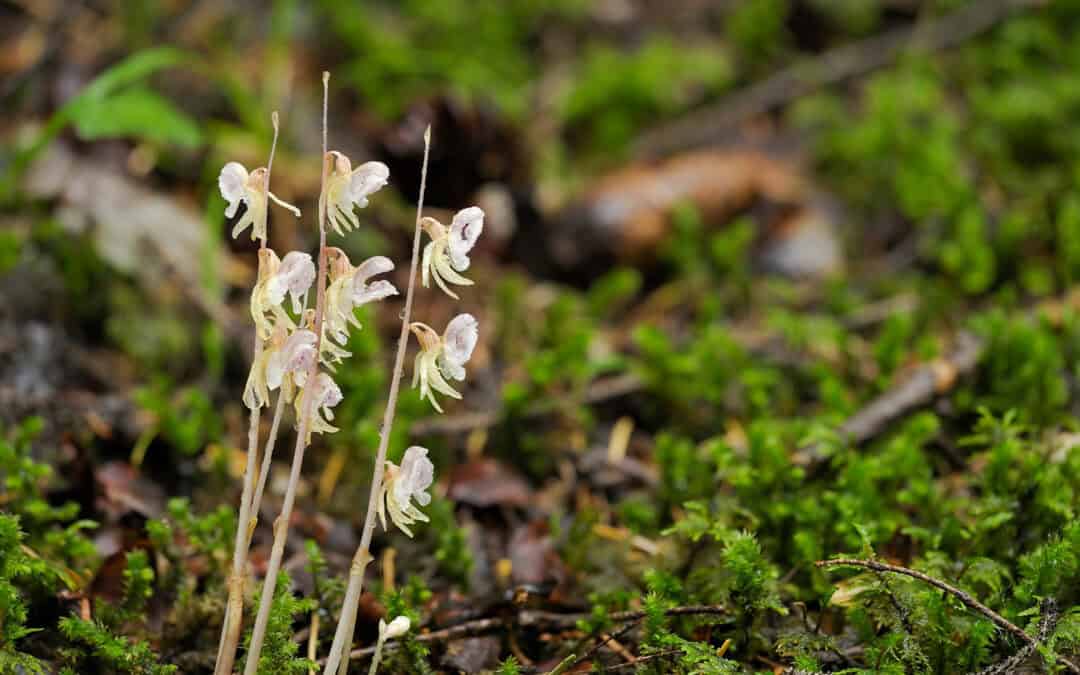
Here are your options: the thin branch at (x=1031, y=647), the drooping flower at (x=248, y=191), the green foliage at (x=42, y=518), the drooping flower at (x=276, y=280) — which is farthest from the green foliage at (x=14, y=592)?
the thin branch at (x=1031, y=647)

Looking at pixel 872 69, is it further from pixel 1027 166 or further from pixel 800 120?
pixel 1027 166

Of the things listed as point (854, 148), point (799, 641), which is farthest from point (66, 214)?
point (854, 148)

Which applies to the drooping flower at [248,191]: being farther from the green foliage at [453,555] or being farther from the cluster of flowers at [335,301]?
the green foliage at [453,555]

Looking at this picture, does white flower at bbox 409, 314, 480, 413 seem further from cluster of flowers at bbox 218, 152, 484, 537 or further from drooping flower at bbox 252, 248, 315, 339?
drooping flower at bbox 252, 248, 315, 339

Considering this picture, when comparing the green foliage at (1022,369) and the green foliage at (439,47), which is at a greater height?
the green foliage at (439,47)

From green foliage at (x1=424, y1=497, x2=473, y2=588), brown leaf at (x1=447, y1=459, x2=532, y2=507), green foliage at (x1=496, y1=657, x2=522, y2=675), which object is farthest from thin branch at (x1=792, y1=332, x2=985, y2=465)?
green foliage at (x1=496, y1=657, x2=522, y2=675)

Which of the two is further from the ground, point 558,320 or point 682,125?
point 682,125

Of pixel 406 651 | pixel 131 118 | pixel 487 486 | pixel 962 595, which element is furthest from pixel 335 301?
pixel 131 118

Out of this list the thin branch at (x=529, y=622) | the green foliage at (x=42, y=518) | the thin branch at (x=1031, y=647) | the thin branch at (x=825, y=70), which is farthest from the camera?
the thin branch at (x=825, y=70)
